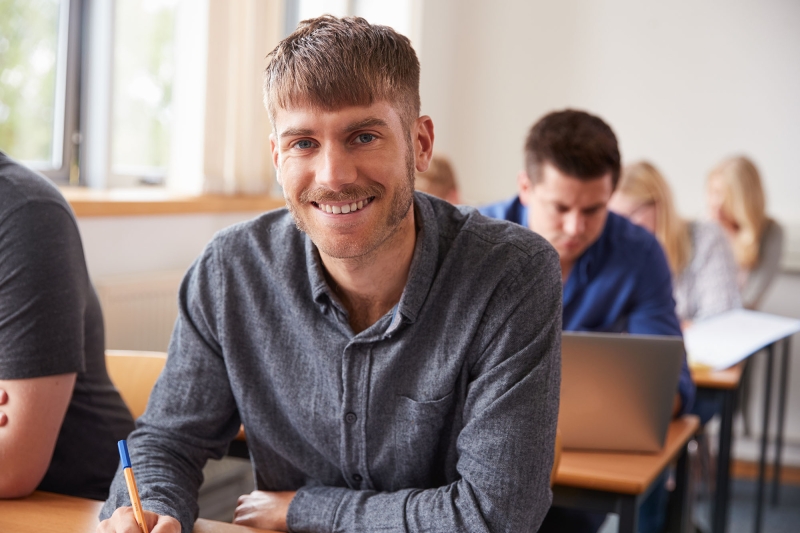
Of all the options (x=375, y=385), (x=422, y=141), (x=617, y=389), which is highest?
(x=422, y=141)

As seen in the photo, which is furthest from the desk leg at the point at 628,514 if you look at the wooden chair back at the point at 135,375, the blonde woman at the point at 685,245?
the blonde woman at the point at 685,245

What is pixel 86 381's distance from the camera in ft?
5.24

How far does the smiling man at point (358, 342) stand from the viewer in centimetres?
125

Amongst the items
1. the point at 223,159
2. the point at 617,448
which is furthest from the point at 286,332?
the point at 223,159

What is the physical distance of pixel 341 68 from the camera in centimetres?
123

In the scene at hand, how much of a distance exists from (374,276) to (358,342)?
0.11m

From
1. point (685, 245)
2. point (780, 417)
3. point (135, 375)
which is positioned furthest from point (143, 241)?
point (780, 417)

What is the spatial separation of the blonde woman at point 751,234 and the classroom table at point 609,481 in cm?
279

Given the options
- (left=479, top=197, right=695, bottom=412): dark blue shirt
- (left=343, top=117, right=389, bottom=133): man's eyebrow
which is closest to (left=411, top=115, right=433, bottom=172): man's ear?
(left=343, top=117, right=389, bottom=133): man's eyebrow

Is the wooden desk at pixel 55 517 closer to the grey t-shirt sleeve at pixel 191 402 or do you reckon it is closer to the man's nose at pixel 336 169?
the grey t-shirt sleeve at pixel 191 402

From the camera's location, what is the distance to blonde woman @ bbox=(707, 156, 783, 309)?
4.45 metres

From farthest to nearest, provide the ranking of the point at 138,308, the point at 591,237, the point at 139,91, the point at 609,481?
the point at 139,91
the point at 138,308
the point at 591,237
the point at 609,481

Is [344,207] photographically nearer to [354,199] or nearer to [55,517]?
[354,199]

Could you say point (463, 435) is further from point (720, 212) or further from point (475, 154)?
point (475, 154)
